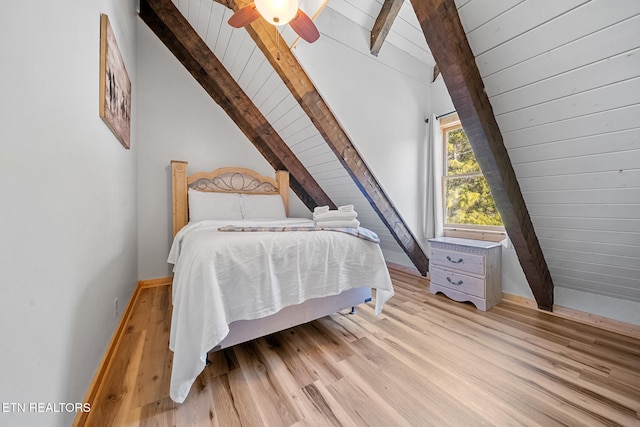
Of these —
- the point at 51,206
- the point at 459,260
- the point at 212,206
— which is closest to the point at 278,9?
the point at 51,206

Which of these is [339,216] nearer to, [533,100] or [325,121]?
[325,121]

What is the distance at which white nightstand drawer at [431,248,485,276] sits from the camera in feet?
7.32

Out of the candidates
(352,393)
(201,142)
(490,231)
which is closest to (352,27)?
(201,142)

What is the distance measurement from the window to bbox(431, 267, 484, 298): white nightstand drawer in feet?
1.98

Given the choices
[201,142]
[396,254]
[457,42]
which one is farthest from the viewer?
[396,254]

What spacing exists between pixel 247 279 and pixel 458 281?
2.11 m

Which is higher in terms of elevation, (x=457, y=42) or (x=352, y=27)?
(x=352, y=27)

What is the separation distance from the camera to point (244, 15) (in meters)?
1.52

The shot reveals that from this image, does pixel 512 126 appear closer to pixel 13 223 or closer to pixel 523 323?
pixel 523 323

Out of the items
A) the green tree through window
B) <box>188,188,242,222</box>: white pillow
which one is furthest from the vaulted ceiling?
<box>188,188,242,222</box>: white pillow

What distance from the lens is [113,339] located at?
4.88 ft

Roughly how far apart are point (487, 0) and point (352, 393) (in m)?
2.11

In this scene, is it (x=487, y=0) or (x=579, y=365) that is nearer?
(x=487, y=0)

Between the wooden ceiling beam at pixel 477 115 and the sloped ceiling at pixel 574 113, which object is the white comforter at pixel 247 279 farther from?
the sloped ceiling at pixel 574 113
